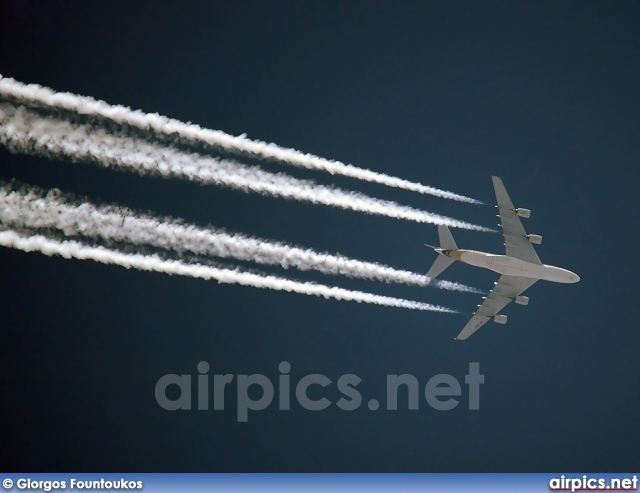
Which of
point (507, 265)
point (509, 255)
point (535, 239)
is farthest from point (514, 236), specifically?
point (507, 265)

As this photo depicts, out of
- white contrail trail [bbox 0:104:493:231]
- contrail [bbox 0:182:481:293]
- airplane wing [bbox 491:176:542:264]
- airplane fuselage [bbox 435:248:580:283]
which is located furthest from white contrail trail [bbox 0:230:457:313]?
airplane wing [bbox 491:176:542:264]

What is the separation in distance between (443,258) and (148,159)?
44.0 ft

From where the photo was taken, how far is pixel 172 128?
101 ft

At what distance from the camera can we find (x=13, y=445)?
1622 inches

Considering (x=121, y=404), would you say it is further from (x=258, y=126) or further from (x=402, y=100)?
(x=402, y=100)

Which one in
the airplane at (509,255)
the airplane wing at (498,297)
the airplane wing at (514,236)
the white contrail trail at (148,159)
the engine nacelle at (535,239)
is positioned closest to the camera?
the white contrail trail at (148,159)

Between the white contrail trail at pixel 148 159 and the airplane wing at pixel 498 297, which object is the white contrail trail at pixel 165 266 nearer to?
the white contrail trail at pixel 148 159

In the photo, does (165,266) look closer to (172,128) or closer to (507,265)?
(172,128)

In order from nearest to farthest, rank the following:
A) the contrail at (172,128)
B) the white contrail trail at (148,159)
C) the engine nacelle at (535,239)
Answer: the white contrail trail at (148,159) < the contrail at (172,128) < the engine nacelle at (535,239)

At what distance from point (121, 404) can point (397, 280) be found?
1374 cm

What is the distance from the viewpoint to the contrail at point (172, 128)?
28234 millimetres

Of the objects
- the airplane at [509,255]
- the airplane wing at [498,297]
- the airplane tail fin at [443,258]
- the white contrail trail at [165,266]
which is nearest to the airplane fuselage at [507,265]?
the airplane at [509,255]

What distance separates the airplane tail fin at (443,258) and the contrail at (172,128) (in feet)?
9.99

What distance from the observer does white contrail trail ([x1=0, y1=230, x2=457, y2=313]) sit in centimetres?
2762
